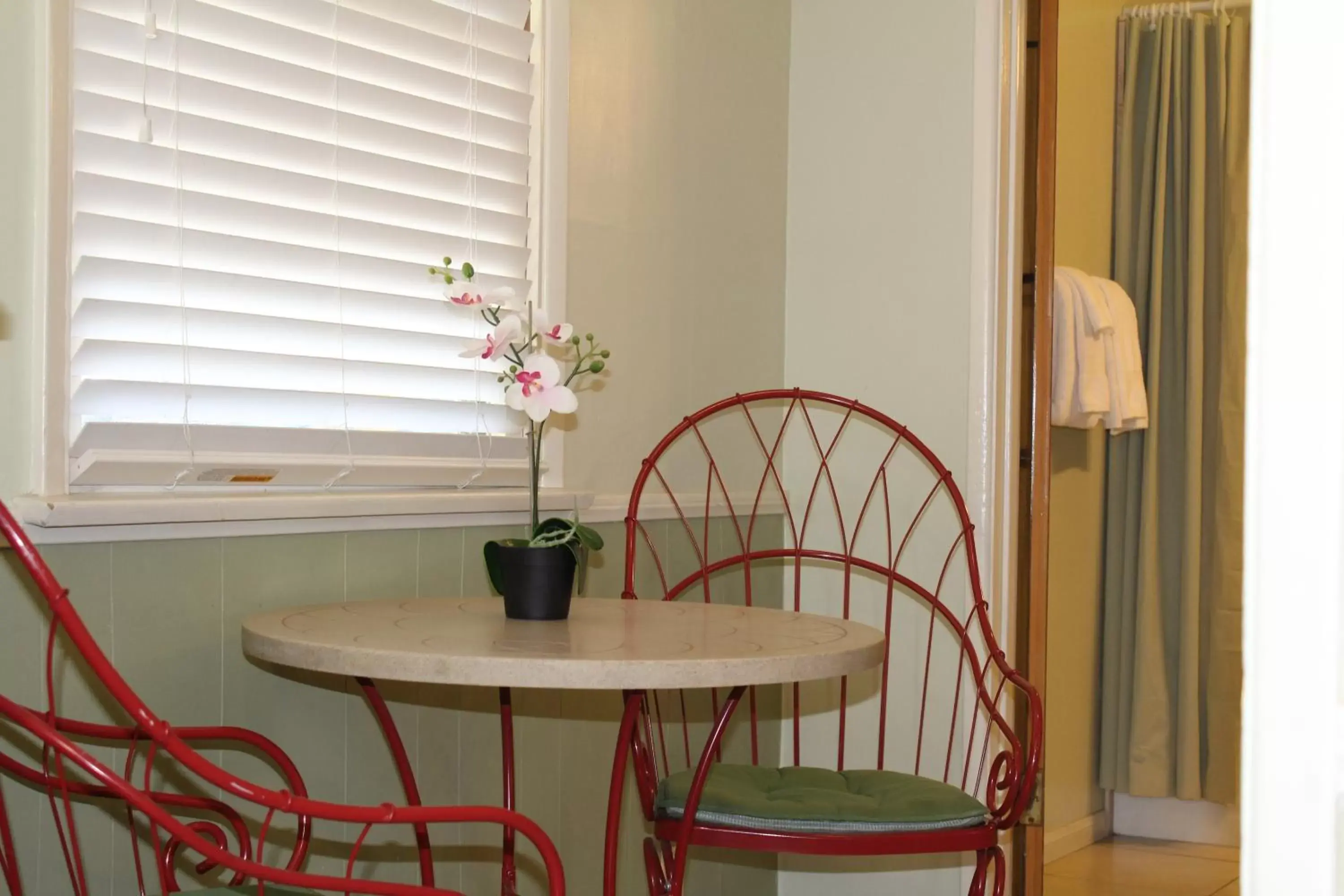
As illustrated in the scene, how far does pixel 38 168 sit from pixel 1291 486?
158 centimetres

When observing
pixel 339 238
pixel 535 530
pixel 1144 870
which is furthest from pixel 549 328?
pixel 1144 870

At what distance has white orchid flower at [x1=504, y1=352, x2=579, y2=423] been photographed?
177 cm

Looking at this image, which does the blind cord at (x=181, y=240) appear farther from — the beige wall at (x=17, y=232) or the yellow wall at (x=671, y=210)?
the yellow wall at (x=671, y=210)

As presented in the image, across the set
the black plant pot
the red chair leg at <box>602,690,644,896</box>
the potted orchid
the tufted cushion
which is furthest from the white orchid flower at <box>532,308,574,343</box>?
the tufted cushion

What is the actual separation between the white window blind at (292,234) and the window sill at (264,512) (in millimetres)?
40

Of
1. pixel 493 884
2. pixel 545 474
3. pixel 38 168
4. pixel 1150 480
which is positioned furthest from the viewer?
pixel 1150 480

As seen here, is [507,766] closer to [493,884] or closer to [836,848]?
[493,884]

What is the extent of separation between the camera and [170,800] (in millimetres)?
1492

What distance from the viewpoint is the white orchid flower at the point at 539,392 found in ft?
5.81

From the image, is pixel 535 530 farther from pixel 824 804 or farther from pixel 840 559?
pixel 840 559

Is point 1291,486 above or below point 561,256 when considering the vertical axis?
below

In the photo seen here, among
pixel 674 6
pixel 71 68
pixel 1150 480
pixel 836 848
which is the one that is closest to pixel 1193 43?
pixel 1150 480

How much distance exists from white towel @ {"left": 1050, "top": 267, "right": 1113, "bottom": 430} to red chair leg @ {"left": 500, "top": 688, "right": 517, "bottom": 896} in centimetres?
181

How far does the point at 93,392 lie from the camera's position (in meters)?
1.66
